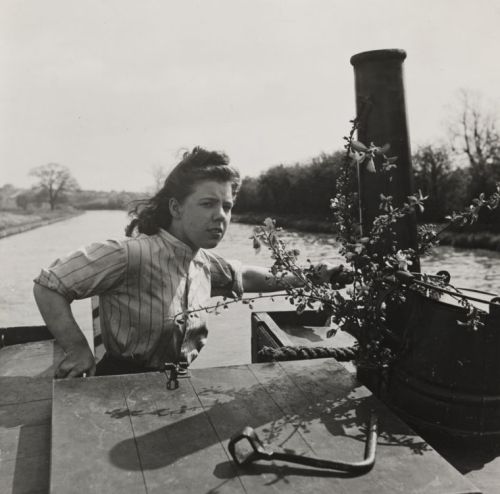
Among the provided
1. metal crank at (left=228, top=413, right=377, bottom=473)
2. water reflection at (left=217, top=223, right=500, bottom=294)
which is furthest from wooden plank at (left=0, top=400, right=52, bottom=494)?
water reflection at (left=217, top=223, right=500, bottom=294)

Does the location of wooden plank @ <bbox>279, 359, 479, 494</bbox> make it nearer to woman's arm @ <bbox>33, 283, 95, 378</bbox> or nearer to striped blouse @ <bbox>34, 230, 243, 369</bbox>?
striped blouse @ <bbox>34, 230, 243, 369</bbox>

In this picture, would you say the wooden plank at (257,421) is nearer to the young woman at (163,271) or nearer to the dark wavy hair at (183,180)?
the young woman at (163,271)

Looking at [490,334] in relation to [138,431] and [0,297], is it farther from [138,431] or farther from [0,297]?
[0,297]

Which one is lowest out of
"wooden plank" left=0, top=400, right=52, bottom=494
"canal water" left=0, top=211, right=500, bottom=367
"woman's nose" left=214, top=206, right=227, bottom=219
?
"canal water" left=0, top=211, right=500, bottom=367

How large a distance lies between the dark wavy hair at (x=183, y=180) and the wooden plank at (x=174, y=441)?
3.41 feet

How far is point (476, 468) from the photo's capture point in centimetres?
183

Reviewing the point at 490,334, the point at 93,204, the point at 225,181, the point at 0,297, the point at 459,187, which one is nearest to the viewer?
the point at 490,334

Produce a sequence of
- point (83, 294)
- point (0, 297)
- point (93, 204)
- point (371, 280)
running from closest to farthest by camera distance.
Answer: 1. point (371, 280)
2. point (83, 294)
3. point (0, 297)
4. point (93, 204)

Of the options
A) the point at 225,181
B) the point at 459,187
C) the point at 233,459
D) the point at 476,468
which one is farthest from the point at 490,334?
the point at 459,187

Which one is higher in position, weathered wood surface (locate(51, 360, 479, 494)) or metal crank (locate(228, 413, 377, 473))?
metal crank (locate(228, 413, 377, 473))

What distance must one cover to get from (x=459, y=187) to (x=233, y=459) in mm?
21624

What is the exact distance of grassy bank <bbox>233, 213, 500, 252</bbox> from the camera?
1641 cm

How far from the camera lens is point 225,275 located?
10.4 ft

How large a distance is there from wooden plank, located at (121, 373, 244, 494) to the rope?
56 centimetres
